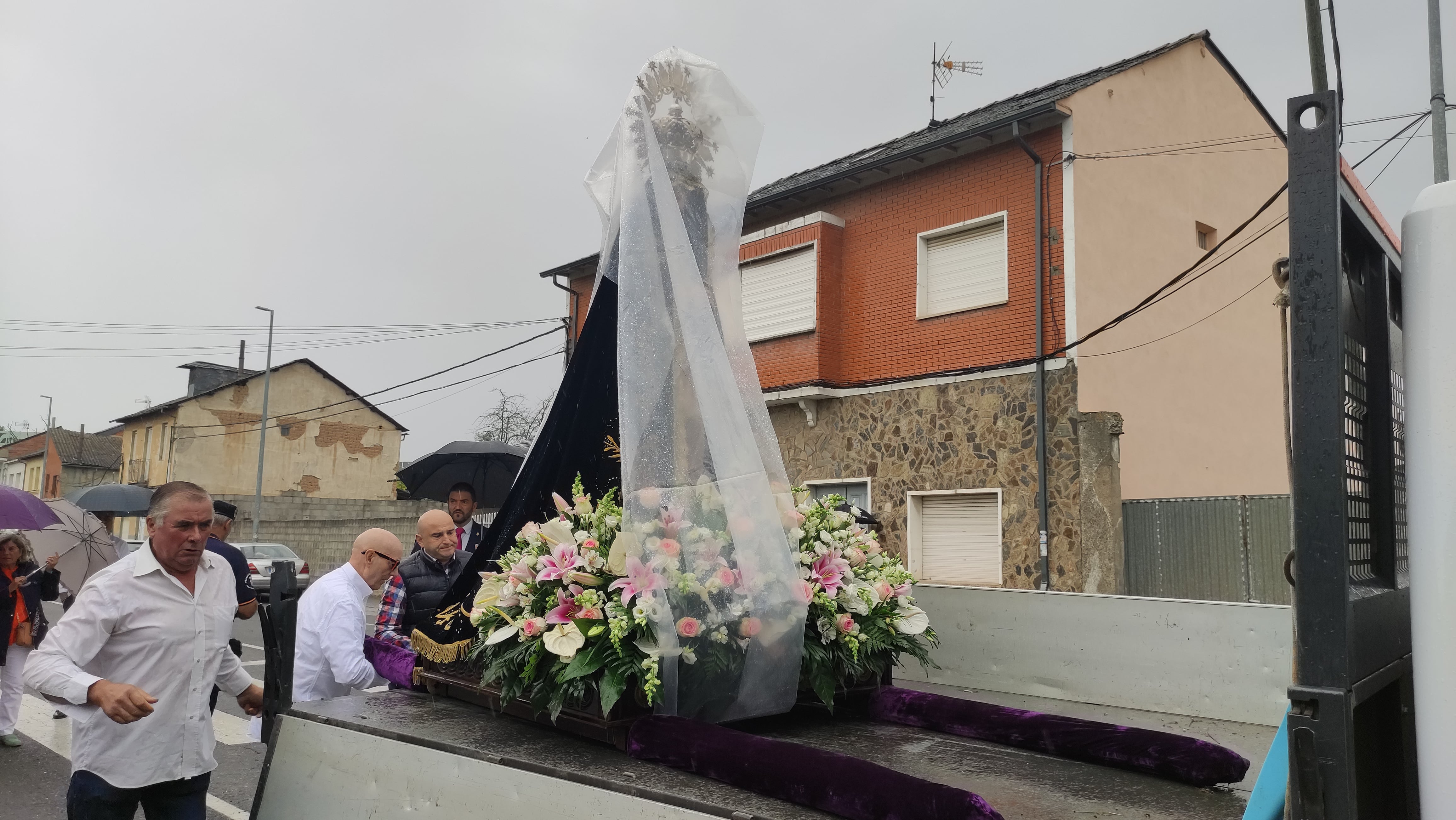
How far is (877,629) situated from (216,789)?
16.1 feet

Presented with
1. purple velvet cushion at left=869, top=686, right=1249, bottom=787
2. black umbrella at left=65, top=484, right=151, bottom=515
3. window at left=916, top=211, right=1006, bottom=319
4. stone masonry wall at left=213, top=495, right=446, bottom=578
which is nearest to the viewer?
purple velvet cushion at left=869, top=686, right=1249, bottom=787

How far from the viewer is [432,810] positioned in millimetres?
2674

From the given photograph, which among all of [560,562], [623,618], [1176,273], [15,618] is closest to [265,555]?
[15,618]

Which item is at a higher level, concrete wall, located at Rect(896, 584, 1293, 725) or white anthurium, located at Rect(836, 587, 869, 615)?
white anthurium, located at Rect(836, 587, 869, 615)

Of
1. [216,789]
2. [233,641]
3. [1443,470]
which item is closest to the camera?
[1443,470]

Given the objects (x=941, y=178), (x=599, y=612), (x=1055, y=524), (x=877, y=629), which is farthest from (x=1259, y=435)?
(x=599, y=612)

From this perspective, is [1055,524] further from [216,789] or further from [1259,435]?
[216,789]

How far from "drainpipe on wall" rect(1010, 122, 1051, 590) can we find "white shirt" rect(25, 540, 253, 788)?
10235 millimetres

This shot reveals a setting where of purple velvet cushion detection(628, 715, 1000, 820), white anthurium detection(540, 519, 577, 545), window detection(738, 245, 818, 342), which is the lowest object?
purple velvet cushion detection(628, 715, 1000, 820)

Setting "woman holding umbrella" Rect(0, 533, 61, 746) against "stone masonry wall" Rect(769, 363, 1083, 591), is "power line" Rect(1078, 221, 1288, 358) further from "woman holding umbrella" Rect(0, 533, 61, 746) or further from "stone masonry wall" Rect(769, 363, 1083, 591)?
"woman holding umbrella" Rect(0, 533, 61, 746)

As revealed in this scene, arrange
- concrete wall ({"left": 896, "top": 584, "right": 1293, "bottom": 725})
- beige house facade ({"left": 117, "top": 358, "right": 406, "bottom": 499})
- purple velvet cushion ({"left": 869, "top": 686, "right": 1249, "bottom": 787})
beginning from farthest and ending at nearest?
beige house facade ({"left": 117, "top": 358, "right": 406, "bottom": 499})
concrete wall ({"left": 896, "top": 584, "right": 1293, "bottom": 725})
purple velvet cushion ({"left": 869, "top": 686, "right": 1249, "bottom": 787})

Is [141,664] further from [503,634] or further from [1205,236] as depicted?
[1205,236]

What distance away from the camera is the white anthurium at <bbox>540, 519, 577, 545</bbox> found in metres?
3.62

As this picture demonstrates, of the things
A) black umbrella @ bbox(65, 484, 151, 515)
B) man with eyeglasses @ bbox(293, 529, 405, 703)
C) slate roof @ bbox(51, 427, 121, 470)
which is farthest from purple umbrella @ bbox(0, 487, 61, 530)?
slate roof @ bbox(51, 427, 121, 470)
